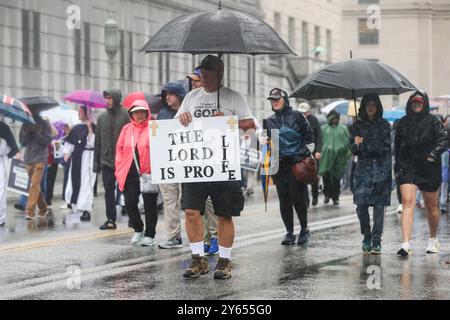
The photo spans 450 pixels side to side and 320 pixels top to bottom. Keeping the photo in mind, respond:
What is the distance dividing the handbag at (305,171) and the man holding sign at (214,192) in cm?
298

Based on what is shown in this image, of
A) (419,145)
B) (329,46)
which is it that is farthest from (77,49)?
(329,46)

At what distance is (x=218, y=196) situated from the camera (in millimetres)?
11258

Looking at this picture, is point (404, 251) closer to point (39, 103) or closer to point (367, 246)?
point (367, 246)

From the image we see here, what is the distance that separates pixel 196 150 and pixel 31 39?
25031mm

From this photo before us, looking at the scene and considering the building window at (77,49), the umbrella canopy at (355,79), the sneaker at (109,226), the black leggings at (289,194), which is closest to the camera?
the umbrella canopy at (355,79)

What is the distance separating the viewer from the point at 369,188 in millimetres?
13508

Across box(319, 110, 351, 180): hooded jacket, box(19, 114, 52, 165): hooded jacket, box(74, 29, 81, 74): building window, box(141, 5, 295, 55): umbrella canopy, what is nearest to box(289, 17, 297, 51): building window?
box(74, 29, 81, 74): building window

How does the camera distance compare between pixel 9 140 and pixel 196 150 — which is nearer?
pixel 196 150

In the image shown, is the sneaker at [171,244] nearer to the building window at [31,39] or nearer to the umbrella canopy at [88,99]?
the umbrella canopy at [88,99]

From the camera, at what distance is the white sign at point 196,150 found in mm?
11188

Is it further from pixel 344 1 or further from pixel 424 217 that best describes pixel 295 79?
pixel 424 217

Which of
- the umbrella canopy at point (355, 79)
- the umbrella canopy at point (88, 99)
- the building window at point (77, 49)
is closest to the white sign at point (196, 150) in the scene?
the umbrella canopy at point (355, 79)
